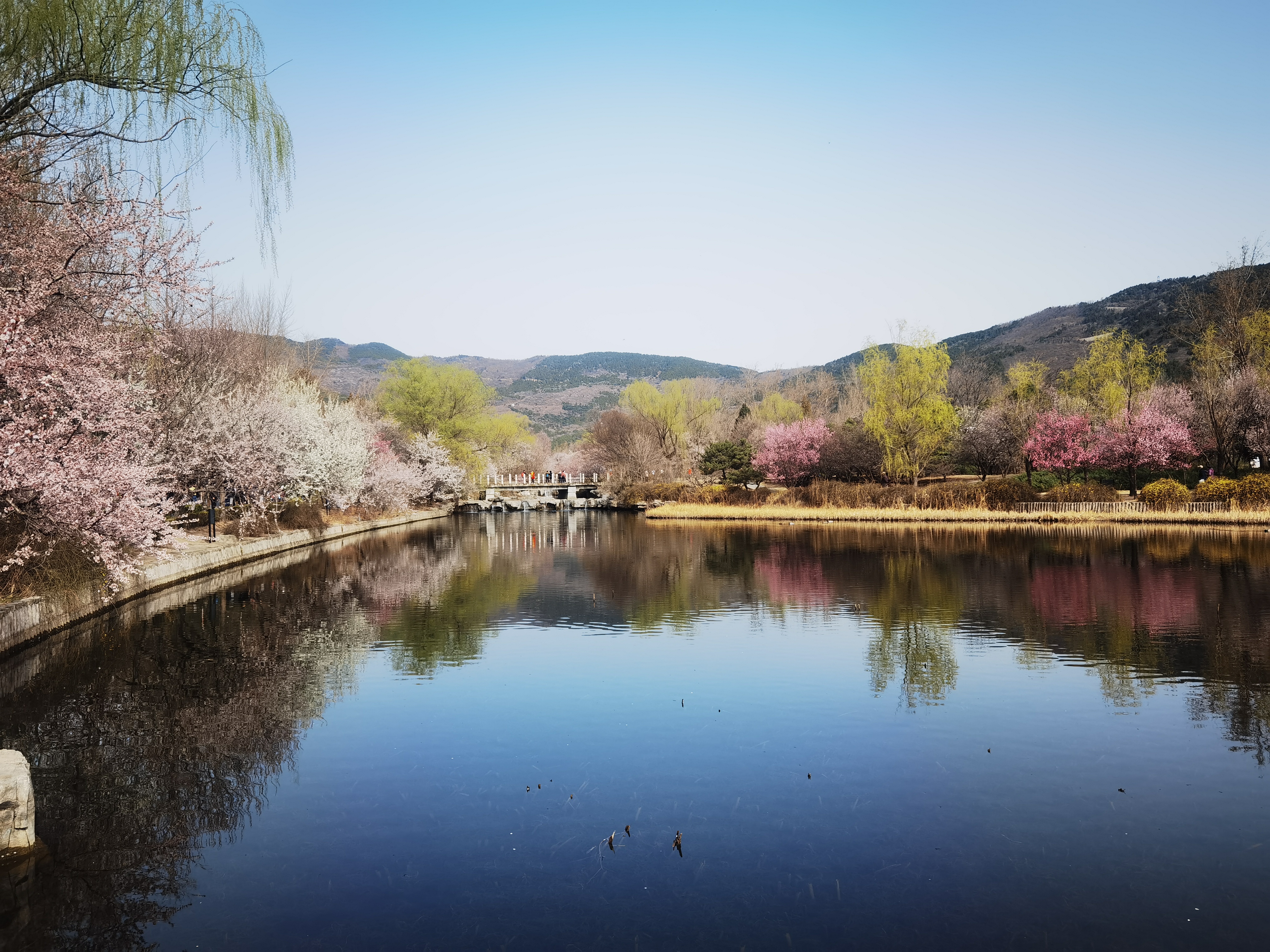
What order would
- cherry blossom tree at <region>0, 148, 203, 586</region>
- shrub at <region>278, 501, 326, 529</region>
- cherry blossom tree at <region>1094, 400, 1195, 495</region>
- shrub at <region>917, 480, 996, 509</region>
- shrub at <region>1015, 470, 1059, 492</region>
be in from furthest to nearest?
shrub at <region>1015, 470, 1059, 492</region> → cherry blossom tree at <region>1094, 400, 1195, 495</region> → shrub at <region>917, 480, 996, 509</region> → shrub at <region>278, 501, 326, 529</region> → cherry blossom tree at <region>0, 148, 203, 586</region>

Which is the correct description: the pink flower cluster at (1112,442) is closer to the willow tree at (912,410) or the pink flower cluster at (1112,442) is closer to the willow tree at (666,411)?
the willow tree at (912,410)

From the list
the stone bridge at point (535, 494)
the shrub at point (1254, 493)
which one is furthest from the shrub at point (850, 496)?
the stone bridge at point (535, 494)

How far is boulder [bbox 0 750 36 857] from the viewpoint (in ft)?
23.8

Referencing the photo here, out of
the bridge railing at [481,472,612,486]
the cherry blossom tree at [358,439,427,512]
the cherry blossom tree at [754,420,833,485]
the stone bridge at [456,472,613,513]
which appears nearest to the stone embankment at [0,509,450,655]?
the cherry blossom tree at [358,439,427,512]

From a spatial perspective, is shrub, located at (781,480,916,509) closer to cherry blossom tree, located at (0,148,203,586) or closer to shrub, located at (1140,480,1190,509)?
shrub, located at (1140,480,1190,509)

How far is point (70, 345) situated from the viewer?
13641 mm

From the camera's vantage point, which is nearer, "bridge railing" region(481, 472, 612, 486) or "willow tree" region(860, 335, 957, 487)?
"willow tree" region(860, 335, 957, 487)

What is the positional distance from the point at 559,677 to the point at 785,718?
3.87m

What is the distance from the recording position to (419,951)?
6.02m

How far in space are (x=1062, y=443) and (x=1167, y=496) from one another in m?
11.1

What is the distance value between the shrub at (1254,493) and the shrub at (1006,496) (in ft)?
30.6

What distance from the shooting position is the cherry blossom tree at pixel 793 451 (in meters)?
62.2

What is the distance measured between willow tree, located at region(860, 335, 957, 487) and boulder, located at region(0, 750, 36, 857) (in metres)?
50.4

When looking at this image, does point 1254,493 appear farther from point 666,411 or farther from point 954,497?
point 666,411
